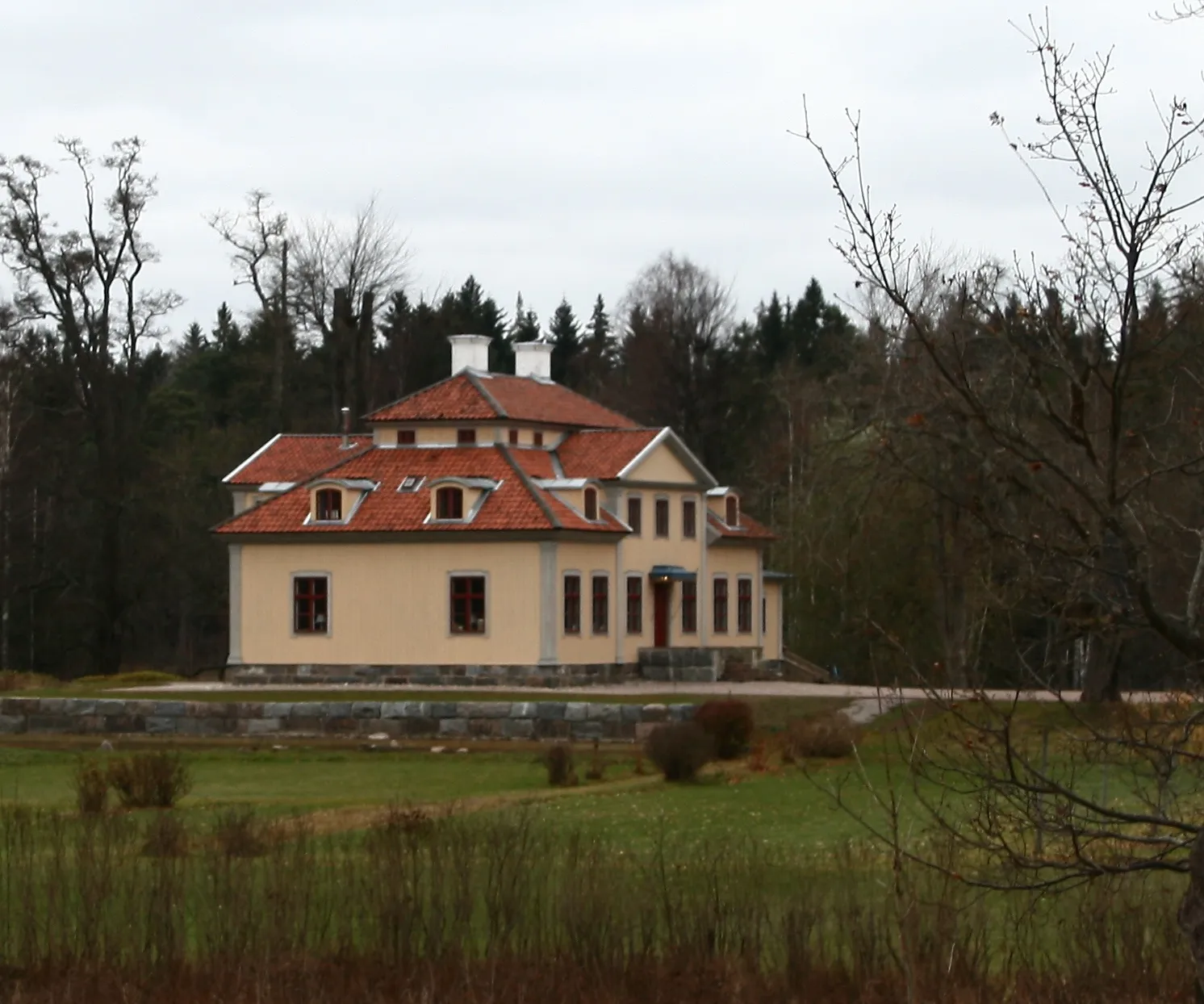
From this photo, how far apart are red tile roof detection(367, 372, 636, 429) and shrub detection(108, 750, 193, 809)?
83.7 ft

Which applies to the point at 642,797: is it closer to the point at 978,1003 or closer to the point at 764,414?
the point at 978,1003

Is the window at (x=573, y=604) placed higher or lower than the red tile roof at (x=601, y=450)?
lower

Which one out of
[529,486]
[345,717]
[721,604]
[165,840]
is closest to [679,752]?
[345,717]

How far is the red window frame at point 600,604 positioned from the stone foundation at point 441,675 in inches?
33.0

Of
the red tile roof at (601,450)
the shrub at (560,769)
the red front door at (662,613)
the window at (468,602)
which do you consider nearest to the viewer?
the shrub at (560,769)

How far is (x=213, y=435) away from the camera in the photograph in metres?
75.1

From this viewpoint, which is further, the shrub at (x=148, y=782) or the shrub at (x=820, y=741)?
the shrub at (x=820, y=741)

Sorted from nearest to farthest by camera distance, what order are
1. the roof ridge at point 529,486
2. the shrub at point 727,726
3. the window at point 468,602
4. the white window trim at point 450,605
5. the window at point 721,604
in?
the shrub at point 727,726 → the roof ridge at point 529,486 → the white window trim at point 450,605 → the window at point 468,602 → the window at point 721,604

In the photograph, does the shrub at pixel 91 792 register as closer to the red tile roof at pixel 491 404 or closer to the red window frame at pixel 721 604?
the red tile roof at pixel 491 404

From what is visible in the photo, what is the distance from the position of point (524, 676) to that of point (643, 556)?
18.8ft

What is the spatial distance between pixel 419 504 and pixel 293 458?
28.5 feet

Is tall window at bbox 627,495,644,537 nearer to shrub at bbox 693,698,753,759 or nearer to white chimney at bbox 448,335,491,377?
white chimney at bbox 448,335,491,377

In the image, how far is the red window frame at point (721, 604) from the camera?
53406 mm

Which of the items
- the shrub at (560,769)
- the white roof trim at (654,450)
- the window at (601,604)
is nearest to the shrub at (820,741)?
the shrub at (560,769)
